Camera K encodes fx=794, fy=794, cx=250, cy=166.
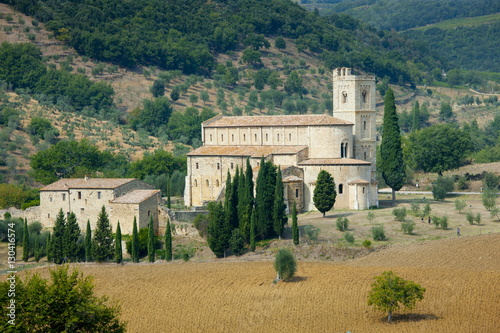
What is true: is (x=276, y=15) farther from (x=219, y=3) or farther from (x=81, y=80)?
(x=81, y=80)

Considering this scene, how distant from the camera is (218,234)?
5428 cm

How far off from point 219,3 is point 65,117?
79160mm

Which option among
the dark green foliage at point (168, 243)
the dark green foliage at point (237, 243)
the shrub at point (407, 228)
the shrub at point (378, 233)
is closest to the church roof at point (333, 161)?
the shrub at point (407, 228)

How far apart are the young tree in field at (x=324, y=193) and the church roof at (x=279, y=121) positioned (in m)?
6.75

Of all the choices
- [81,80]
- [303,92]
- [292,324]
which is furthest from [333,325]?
[303,92]

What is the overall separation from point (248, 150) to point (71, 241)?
19.3 m

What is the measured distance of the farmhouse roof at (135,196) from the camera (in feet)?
194

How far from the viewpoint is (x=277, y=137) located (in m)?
68.7

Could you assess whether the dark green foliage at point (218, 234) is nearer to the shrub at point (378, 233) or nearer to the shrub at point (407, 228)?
the shrub at point (378, 233)

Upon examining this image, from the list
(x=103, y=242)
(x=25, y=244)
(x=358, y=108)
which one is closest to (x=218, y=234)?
(x=103, y=242)

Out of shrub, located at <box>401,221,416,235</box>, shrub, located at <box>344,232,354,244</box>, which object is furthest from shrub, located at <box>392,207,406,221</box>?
shrub, located at <box>344,232,354,244</box>

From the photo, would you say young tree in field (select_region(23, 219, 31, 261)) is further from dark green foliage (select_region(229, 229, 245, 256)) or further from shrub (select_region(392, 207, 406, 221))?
shrub (select_region(392, 207, 406, 221))

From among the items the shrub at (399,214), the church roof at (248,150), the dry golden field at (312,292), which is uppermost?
the church roof at (248,150)

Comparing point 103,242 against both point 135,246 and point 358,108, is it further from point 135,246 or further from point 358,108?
point 358,108
